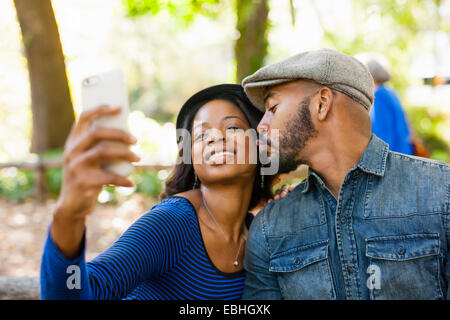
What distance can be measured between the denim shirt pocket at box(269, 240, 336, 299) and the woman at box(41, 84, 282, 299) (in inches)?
10.0

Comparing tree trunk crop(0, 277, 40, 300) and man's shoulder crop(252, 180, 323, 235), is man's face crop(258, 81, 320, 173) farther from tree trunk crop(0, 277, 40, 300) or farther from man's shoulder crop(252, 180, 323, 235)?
tree trunk crop(0, 277, 40, 300)

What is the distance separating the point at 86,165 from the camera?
1.35 metres

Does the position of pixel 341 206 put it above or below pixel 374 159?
below

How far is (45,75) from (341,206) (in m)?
9.61

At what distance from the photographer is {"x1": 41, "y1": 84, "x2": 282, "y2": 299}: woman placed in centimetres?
137

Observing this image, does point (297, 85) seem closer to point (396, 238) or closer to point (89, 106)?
point (396, 238)

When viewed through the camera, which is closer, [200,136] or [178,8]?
[200,136]

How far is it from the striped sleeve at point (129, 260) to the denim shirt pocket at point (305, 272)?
530 millimetres

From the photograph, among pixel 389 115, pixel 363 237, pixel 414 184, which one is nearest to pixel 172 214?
pixel 363 237

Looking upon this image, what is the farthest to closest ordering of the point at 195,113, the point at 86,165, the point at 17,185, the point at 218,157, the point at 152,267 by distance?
the point at 17,185
the point at 195,113
the point at 218,157
the point at 152,267
the point at 86,165

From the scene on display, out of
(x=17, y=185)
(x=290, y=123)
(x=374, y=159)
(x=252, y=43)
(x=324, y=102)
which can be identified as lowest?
(x=17, y=185)

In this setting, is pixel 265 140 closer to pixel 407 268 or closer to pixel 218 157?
Result: pixel 218 157

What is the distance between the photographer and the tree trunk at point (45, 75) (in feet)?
33.0

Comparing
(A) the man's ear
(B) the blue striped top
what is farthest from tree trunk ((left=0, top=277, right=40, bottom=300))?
(A) the man's ear
